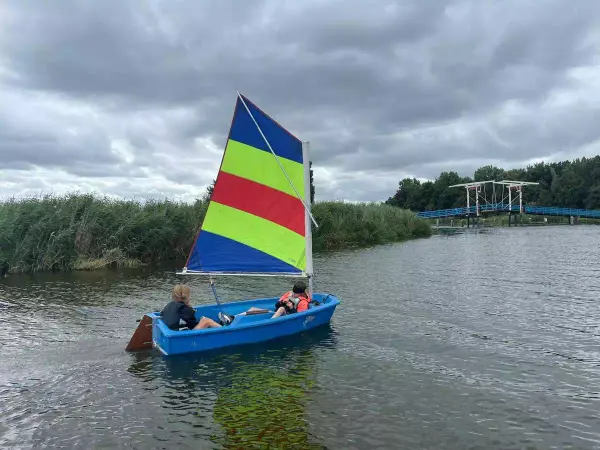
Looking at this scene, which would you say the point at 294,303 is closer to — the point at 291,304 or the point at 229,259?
the point at 291,304

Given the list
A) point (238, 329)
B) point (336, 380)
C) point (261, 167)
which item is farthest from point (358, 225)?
point (336, 380)

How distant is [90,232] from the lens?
86.6 feet

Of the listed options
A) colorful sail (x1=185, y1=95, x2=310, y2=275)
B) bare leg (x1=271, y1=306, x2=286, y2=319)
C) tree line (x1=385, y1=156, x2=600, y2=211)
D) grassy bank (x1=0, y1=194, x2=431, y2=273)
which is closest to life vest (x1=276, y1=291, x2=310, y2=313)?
bare leg (x1=271, y1=306, x2=286, y2=319)

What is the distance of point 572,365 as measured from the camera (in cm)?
981

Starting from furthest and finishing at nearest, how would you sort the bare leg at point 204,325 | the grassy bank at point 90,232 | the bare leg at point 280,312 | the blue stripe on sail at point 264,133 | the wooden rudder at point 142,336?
the grassy bank at point 90,232 → the blue stripe on sail at point 264,133 → the bare leg at point 280,312 → the wooden rudder at point 142,336 → the bare leg at point 204,325

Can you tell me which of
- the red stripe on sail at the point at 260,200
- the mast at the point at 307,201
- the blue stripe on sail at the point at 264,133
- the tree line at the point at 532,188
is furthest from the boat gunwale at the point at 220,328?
the tree line at the point at 532,188

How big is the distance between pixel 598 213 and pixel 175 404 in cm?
10082

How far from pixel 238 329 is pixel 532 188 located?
134588 millimetres

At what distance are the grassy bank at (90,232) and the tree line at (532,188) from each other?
9048 centimetres

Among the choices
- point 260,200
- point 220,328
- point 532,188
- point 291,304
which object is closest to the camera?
point 220,328

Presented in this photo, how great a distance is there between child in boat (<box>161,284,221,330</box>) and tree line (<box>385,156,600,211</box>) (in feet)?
344

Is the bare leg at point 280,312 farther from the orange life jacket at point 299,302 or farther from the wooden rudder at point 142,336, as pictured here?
the wooden rudder at point 142,336

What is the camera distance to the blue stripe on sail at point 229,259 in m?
13.0

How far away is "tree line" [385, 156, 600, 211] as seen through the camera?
4469 inches
